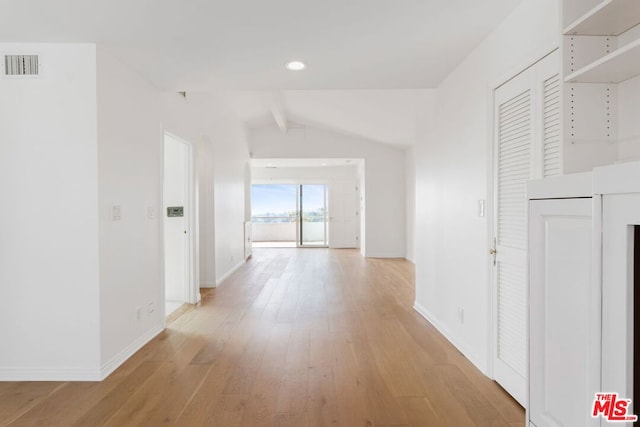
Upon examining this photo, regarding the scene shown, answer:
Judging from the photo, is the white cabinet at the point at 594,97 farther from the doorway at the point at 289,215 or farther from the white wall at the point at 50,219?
the doorway at the point at 289,215

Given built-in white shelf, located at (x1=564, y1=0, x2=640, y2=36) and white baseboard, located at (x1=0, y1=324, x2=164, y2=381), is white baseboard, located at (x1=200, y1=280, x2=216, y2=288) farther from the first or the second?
built-in white shelf, located at (x1=564, y1=0, x2=640, y2=36)

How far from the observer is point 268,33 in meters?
2.48

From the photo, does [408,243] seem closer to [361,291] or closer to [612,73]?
[361,291]

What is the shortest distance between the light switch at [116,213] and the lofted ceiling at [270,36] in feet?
3.75

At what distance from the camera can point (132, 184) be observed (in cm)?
310

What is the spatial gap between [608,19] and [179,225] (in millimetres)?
4496

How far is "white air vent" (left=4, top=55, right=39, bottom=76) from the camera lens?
257cm

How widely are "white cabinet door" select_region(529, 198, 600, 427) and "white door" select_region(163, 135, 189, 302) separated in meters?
4.10

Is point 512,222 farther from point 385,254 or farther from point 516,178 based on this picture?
point 385,254

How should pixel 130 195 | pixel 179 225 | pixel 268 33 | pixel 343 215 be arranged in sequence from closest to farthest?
pixel 268 33
pixel 130 195
pixel 179 225
pixel 343 215

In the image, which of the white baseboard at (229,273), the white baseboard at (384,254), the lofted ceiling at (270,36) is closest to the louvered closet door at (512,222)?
the lofted ceiling at (270,36)

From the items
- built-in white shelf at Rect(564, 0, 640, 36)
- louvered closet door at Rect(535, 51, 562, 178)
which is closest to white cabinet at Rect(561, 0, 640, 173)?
built-in white shelf at Rect(564, 0, 640, 36)

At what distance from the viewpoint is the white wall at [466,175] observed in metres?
2.20

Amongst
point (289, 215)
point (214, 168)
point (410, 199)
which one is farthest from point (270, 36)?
point (289, 215)
